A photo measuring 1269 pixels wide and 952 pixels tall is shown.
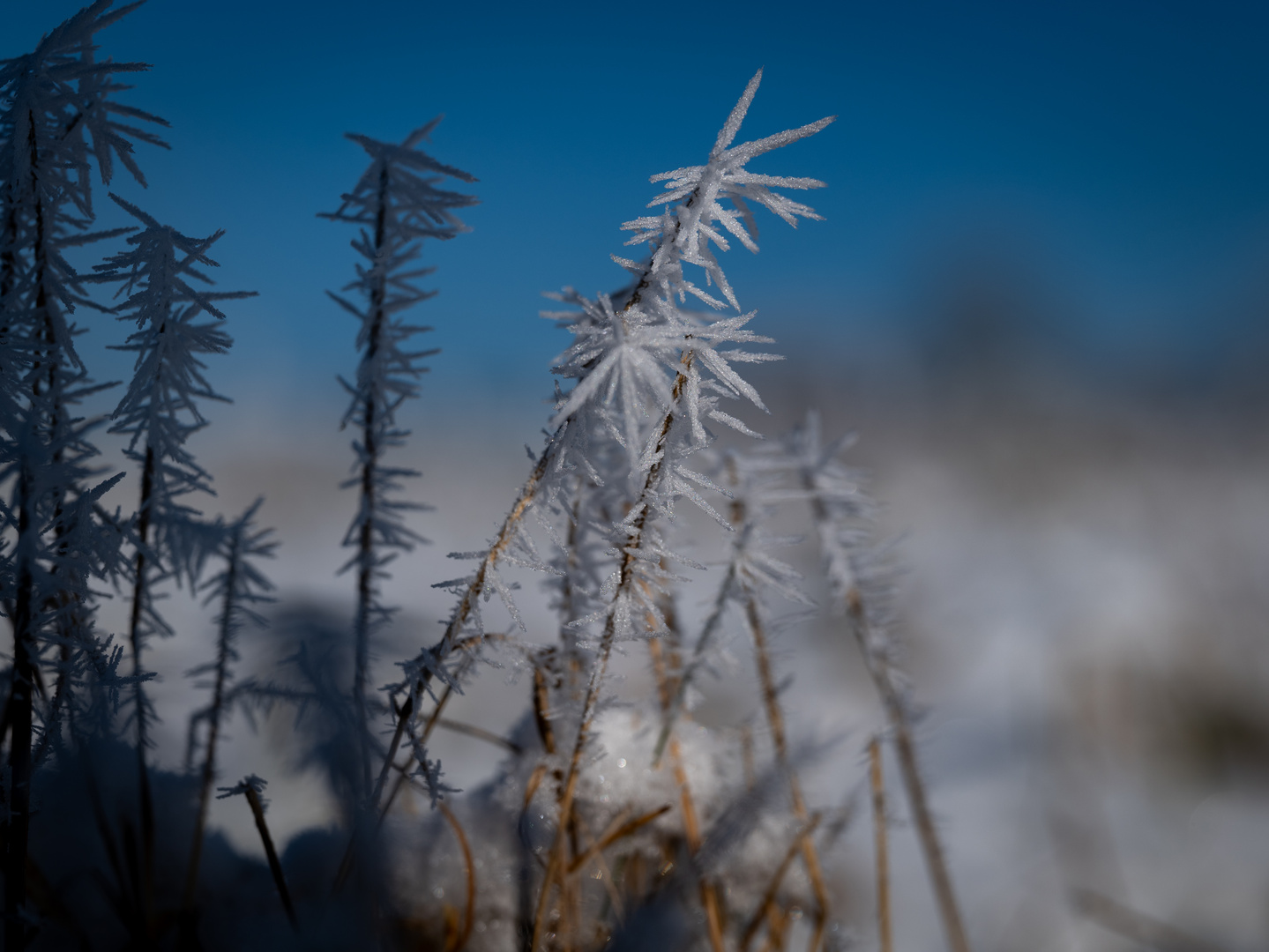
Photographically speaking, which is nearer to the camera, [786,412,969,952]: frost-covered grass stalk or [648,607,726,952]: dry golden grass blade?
[648,607,726,952]: dry golden grass blade

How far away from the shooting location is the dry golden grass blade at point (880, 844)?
1.16ft

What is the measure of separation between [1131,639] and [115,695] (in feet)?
6.87

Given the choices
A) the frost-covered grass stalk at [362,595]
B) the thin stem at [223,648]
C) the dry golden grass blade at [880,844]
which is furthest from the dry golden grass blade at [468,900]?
the dry golden grass blade at [880,844]

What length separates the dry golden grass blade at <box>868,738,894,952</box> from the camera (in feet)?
1.16

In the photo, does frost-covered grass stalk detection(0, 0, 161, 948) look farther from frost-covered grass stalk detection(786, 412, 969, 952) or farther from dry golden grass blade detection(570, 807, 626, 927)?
frost-covered grass stalk detection(786, 412, 969, 952)

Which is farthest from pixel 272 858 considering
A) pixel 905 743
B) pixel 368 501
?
pixel 905 743

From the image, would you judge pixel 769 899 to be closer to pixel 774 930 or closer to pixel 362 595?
pixel 774 930

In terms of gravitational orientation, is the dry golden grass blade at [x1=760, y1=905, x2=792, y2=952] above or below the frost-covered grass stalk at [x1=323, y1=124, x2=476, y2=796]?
below

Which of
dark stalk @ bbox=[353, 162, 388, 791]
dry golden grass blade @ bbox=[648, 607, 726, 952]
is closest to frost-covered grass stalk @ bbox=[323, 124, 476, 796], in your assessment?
dark stalk @ bbox=[353, 162, 388, 791]

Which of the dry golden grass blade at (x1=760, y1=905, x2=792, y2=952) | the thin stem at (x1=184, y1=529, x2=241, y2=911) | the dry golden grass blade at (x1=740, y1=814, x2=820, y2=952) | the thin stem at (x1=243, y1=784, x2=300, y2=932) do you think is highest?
the thin stem at (x1=184, y1=529, x2=241, y2=911)

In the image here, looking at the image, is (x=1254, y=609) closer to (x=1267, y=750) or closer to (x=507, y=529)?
(x=1267, y=750)

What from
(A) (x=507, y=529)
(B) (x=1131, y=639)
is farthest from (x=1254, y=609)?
(A) (x=507, y=529)

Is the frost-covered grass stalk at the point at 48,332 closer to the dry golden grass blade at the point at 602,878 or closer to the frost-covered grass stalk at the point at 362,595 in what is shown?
the frost-covered grass stalk at the point at 362,595

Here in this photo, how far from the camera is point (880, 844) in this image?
1.21ft
